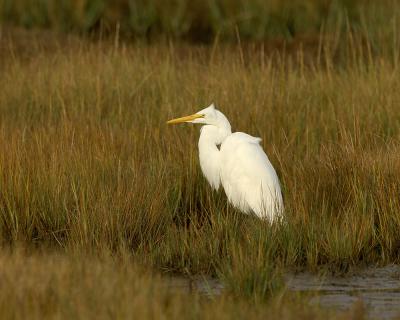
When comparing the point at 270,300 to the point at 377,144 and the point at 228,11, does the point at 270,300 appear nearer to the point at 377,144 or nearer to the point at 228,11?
the point at 377,144

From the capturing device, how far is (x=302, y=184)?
6.10m

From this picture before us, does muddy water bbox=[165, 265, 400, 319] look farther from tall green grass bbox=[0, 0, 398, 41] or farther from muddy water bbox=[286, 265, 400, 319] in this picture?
tall green grass bbox=[0, 0, 398, 41]

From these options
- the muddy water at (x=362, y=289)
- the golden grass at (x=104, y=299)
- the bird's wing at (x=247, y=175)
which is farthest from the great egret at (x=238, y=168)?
the golden grass at (x=104, y=299)

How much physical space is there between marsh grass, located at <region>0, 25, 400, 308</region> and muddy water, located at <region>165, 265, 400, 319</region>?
0.11 meters

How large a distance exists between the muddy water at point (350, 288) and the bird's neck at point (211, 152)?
130cm

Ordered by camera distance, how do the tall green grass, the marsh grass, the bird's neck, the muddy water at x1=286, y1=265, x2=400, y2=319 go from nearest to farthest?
the muddy water at x1=286, y1=265, x2=400, y2=319 < the marsh grass < the bird's neck < the tall green grass

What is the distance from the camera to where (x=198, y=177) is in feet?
21.9

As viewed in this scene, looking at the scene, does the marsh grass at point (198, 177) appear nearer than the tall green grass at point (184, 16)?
Yes

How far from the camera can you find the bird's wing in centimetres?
601

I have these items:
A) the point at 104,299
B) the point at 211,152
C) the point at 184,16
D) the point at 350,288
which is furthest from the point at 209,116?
the point at 184,16

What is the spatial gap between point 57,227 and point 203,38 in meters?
7.78

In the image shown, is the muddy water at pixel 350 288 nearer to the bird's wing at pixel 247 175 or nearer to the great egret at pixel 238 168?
the great egret at pixel 238 168

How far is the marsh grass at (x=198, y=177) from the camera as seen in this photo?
5.34 metres

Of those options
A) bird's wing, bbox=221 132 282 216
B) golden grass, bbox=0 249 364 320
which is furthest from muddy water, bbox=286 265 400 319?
bird's wing, bbox=221 132 282 216
